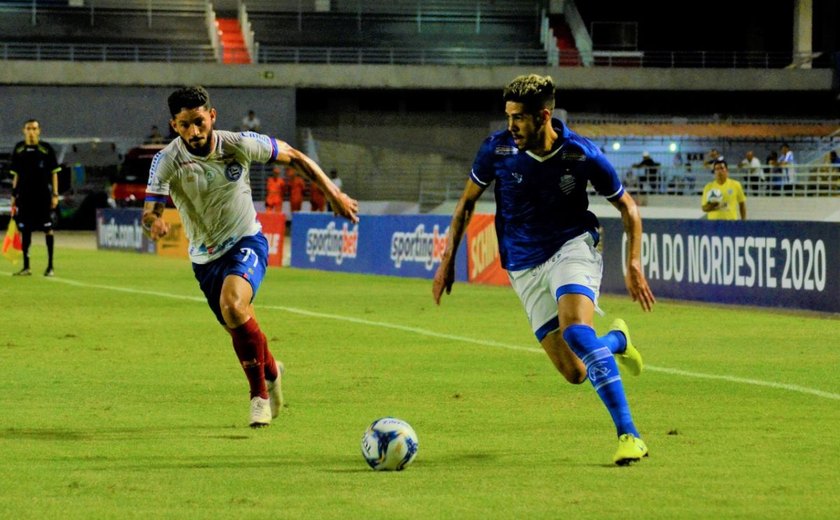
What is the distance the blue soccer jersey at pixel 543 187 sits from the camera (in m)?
8.45

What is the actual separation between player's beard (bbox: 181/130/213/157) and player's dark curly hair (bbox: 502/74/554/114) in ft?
7.35

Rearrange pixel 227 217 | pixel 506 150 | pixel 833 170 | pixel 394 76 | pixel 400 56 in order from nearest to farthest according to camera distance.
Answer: pixel 506 150, pixel 227 217, pixel 833 170, pixel 394 76, pixel 400 56

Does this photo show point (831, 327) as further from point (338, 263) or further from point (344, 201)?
point (338, 263)

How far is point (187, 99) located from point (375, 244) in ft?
66.8

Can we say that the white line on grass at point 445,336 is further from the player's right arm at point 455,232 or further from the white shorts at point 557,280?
the player's right arm at point 455,232

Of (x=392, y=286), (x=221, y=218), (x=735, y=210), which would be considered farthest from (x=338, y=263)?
(x=221, y=218)

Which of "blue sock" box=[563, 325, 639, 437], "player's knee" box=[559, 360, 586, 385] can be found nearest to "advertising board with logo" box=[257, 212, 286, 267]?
"player's knee" box=[559, 360, 586, 385]

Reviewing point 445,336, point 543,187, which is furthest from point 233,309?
point 445,336

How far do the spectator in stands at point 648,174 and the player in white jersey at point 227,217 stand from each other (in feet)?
129

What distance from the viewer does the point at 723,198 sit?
23672 mm

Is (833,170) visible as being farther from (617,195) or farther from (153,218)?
(617,195)

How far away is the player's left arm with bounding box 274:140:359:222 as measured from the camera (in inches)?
369

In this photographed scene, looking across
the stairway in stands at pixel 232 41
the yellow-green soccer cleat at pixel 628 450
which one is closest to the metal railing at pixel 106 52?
the stairway in stands at pixel 232 41

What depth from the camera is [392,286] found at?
1003 inches
